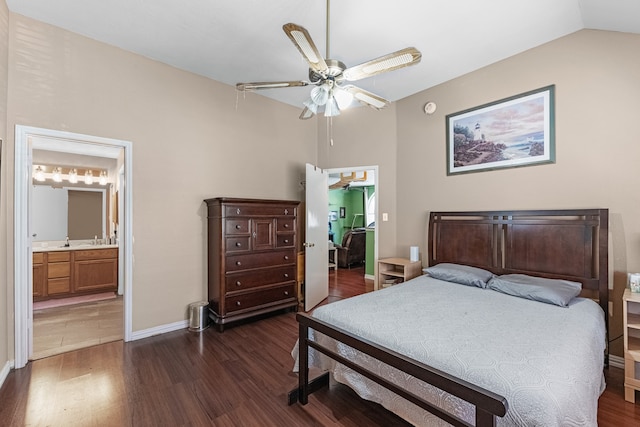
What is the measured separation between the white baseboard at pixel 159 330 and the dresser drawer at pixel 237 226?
1242 mm

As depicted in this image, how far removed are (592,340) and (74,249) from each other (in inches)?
246

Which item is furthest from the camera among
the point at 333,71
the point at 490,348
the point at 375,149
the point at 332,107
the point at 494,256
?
the point at 375,149

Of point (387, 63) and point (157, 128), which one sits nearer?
point (387, 63)

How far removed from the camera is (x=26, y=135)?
2547 millimetres

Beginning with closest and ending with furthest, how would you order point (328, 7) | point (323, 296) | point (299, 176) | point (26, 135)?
point (328, 7), point (26, 135), point (323, 296), point (299, 176)

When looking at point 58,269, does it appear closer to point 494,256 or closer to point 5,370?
point 5,370

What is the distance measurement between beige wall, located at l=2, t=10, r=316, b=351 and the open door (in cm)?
71

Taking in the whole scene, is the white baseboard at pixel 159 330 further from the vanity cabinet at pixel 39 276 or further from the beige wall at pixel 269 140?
the vanity cabinet at pixel 39 276

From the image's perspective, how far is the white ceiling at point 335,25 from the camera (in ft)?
7.69

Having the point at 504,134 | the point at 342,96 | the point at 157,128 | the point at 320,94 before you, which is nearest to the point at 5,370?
the point at 157,128

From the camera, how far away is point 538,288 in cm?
240

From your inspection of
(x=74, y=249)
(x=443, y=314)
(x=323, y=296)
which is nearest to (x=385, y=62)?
(x=443, y=314)

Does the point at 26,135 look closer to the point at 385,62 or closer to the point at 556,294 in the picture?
the point at 385,62

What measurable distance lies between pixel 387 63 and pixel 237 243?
2.47 meters
